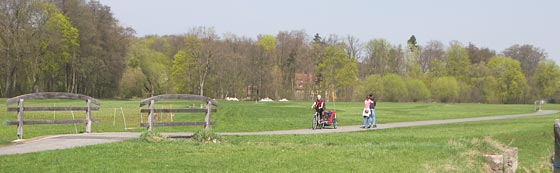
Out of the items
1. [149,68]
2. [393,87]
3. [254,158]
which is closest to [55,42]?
[149,68]

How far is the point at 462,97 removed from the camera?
11131 cm

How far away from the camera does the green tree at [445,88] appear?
354 feet

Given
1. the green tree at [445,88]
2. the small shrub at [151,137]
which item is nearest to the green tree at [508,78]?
the green tree at [445,88]

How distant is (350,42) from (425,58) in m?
23.7

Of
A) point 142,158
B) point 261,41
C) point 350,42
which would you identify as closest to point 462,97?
point 350,42

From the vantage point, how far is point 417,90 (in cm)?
10669

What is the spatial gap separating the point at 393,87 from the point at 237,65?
29701 millimetres

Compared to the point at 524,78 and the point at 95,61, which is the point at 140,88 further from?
the point at 524,78

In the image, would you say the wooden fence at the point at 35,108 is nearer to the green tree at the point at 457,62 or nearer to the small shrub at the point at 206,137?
the small shrub at the point at 206,137

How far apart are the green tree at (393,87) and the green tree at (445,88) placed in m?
7.80

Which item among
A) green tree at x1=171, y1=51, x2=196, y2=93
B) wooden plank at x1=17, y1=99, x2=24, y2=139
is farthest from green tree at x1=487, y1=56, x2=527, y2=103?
wooden plank at x1=17, y1=99, x2=24, y2=139

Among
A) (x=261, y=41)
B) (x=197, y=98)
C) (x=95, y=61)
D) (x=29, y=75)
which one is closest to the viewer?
(x=197, y=98)

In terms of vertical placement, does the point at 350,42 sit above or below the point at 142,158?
above

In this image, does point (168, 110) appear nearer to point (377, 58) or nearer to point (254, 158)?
point (254, 158)
